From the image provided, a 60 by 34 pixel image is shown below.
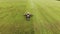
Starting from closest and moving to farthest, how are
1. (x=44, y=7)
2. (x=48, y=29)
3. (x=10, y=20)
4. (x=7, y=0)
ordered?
(x=48, y=29), (x=10, y=20), (x=44, y=7), (x=7, y=0)

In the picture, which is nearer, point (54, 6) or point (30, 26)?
point (30, 26)

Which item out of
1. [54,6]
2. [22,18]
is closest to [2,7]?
[22,18]

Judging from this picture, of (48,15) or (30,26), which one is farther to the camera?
(48,15)

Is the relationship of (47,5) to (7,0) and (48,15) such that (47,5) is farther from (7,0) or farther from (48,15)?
(7,0)

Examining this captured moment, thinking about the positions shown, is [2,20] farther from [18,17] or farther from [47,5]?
[47,5]

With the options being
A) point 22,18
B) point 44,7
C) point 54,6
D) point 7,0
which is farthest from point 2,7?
point 54,6

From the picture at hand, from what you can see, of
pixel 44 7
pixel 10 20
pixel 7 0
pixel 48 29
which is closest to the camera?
pixel 48 29
